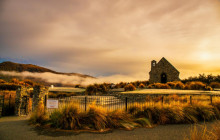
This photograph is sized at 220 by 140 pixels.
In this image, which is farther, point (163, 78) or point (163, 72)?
point (163, 78)

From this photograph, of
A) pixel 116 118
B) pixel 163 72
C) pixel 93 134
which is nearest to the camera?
pixel 93 134

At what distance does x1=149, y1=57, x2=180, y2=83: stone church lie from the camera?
30.5 metres

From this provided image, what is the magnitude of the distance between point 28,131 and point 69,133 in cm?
190

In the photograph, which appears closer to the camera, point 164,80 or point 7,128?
point 7,128

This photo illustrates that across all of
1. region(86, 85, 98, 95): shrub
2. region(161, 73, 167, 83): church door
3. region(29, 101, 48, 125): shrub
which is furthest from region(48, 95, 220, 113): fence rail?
region(161, 73, 167, 83): church door

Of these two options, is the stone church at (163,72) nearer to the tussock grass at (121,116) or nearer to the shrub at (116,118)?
the tussock grass at (121,116)

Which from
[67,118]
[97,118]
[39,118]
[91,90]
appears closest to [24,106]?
[39,118]

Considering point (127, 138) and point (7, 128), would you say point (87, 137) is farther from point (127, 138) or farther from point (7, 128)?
point (7, 128)

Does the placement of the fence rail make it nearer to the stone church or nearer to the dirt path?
the dirt path

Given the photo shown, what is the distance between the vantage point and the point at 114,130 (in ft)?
23.3

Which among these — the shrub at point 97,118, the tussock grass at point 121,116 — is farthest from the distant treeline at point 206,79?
the shrub at point 97,118

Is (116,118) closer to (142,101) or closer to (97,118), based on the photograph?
(97,118)

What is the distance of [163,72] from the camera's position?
31281 millimetres

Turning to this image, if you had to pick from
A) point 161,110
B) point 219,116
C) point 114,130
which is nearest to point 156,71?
point 219,116
